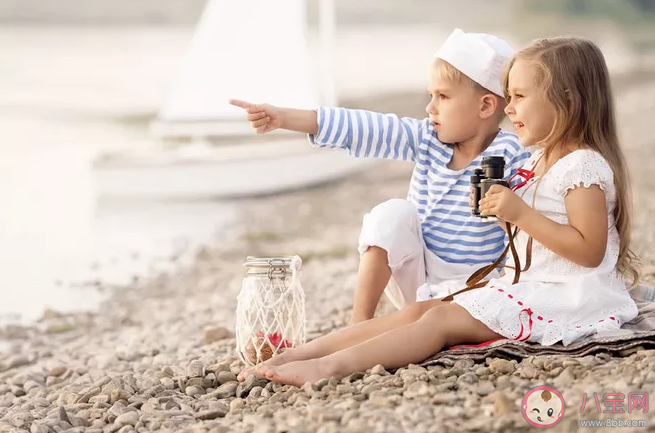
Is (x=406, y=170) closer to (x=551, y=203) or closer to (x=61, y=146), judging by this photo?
(x=61, y=146)

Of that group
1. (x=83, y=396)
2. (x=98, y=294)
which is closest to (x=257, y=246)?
(x=98, y=294)

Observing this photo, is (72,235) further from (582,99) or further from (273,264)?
(582,99)

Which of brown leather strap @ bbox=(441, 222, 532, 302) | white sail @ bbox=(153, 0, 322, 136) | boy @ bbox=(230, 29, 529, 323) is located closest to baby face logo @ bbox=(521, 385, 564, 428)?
brown leather strap @ bbox=(441, 222, 532, 302)

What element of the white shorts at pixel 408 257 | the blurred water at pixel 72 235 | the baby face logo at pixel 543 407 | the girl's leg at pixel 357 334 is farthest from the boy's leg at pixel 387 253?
the blurred water at pixel 72 235

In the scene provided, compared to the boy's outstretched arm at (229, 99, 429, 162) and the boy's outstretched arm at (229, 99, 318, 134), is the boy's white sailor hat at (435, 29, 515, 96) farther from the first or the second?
the boy's outstretched arm at (229, 99, 318, 134)

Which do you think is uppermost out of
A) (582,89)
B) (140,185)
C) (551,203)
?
(140,185)

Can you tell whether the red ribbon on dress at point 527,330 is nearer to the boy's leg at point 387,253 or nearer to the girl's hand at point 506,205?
the girl's hand at point 506,205

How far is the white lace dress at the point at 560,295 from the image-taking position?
269 centimetres

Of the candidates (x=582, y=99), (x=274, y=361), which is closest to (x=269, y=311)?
(x=274, y=361)

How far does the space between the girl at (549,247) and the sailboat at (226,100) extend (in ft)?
26.1

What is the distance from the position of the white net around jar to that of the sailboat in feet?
25.2

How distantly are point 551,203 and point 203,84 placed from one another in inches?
354

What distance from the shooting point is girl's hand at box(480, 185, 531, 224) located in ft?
8.72

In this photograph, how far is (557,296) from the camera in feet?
8.90
